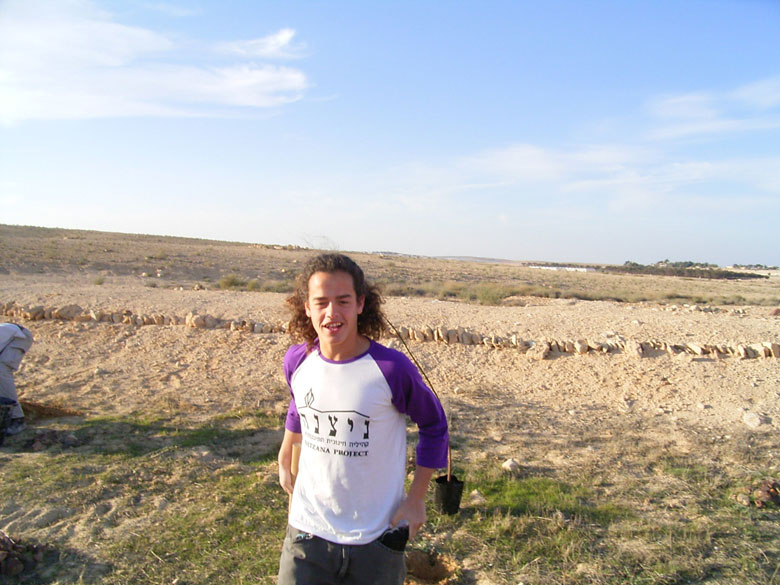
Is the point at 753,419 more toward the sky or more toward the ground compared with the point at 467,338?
more toward the ground

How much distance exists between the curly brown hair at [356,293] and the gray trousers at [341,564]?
2.66 feet

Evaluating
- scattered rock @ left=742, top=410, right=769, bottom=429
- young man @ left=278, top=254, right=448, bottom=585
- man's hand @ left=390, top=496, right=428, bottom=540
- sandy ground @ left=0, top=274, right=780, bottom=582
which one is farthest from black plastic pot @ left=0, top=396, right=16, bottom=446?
Answer: scattered rock @ left=742, top=410, right=769, bottom=429

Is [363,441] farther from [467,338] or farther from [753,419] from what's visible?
[467,338]

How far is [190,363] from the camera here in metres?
8.18

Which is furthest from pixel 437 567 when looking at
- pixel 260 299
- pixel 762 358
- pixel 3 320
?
pixel 3 320

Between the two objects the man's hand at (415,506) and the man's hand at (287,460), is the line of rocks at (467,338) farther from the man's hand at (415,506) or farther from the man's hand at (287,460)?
the man's hand at (415,506)

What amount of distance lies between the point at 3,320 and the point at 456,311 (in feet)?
27.7

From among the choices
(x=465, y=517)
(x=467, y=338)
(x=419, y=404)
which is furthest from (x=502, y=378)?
(x=419, y=404)

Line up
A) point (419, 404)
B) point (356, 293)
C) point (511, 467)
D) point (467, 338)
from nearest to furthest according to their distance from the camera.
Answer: point (419, 404)
point (356, 293)
point (511, 467)
point (467, 338)

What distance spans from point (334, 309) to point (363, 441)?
19.8 inches

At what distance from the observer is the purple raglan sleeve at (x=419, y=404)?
1.97 m

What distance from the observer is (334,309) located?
206 centimetres

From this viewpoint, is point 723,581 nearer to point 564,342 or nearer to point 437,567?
point 437,567

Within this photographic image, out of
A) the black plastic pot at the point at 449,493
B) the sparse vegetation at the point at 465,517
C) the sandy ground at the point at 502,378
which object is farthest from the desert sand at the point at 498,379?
the black plastic pot at the point at 449,493
